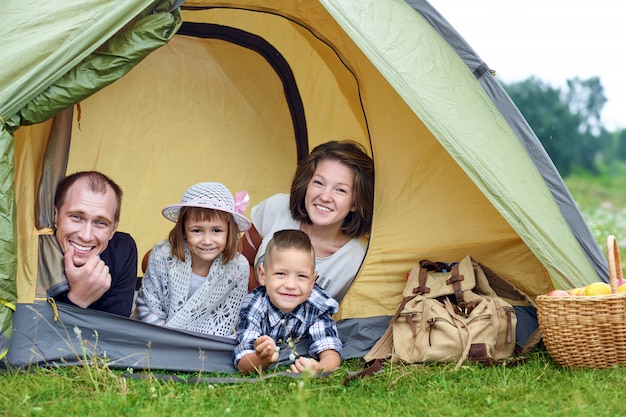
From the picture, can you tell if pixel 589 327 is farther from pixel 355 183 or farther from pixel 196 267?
pixel 196 267

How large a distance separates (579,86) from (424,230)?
57.6 ft

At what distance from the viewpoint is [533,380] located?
9.50 feet

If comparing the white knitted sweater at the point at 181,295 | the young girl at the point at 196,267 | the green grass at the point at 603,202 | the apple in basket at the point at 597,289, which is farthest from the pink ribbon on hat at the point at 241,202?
the green grass at the point at 603,202

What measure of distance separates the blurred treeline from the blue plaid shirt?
50.9 ft

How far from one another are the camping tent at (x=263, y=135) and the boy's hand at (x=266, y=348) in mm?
273

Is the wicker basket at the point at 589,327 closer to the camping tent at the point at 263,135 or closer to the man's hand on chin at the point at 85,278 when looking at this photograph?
the camping tent at the point at 263,135

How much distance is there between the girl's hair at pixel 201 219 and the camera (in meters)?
3.38

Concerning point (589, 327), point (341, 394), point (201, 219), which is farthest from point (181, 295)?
point (589, 327)

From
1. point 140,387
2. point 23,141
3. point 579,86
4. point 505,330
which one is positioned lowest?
point 140,387

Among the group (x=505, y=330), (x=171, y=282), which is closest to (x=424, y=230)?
(x=505, y=330)

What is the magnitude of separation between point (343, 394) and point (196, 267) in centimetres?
105

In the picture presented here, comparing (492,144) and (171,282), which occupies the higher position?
(492,144)

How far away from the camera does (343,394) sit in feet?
9.00

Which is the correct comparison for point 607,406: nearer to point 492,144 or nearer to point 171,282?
point 492,144
